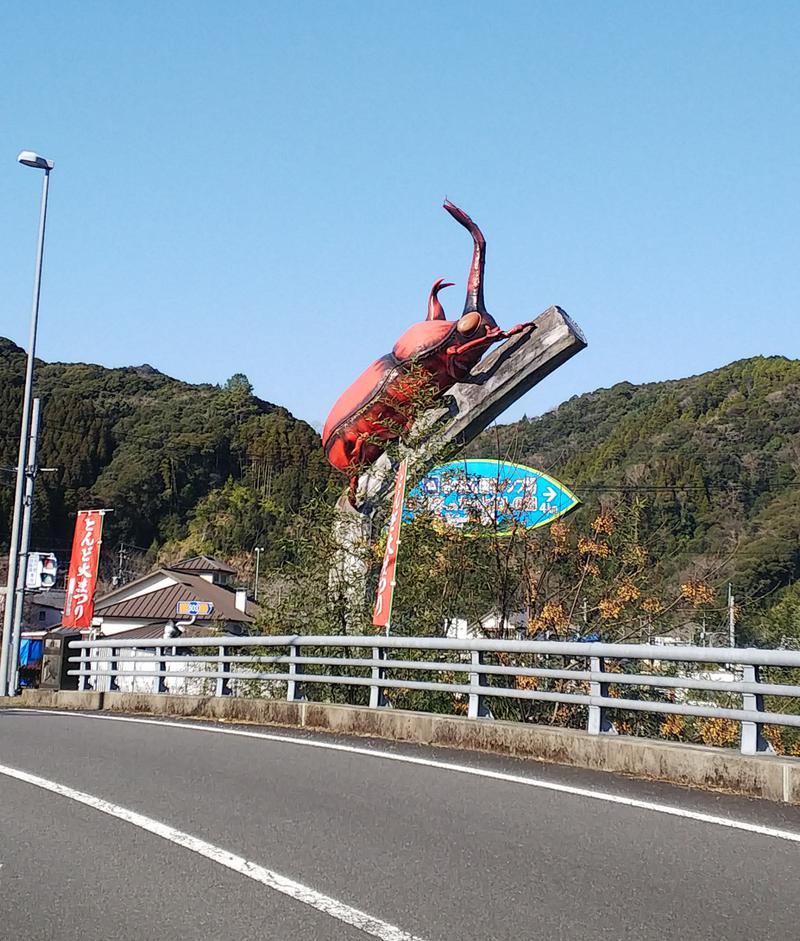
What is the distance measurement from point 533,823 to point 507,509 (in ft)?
24.8

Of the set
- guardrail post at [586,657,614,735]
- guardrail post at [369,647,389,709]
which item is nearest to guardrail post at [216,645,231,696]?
guardrail post at [369,647,389,709]

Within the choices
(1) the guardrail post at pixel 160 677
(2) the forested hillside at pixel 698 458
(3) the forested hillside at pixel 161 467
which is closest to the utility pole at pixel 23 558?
(1) the guardrail post at pixel 160 677

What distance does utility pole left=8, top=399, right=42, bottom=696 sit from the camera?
20.5 m

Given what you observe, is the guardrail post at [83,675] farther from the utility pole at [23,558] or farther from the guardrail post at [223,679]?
the guardrail post at [223,679]

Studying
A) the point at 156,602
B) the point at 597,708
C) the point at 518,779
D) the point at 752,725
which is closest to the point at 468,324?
the point at 597,708

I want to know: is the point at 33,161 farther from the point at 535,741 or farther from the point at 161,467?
the point at 161,467

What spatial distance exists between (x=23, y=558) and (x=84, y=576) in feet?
4.55

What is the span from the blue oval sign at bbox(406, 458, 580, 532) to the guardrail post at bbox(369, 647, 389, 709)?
2487 millimetres

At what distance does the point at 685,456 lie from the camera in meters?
64.8

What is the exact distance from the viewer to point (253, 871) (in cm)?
543

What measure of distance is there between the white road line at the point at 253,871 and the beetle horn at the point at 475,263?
1068 centimetres

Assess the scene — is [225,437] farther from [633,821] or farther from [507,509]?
[633,821]

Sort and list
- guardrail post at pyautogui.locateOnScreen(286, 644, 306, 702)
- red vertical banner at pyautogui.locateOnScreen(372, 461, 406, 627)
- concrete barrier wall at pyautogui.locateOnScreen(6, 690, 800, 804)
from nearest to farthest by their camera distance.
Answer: concrete barrier wall at pyautogui.locateOnScreen(6, 690, 800, 804) → red vertical banner at pyautogui.locateOnScreen(372, 461, 406, 627) → guardrail post at pyautogui.locateOnScreen(286, 644, 306, 702)

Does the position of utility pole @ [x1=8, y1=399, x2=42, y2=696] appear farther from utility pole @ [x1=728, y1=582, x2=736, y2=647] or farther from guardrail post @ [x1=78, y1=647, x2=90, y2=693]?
utility pole @ [x1=728, y1=582, x2=736, y2=647]
